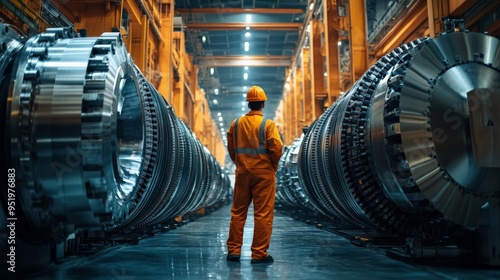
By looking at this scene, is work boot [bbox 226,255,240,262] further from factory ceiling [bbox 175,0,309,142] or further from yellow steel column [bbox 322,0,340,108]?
factory ceiling [bbox 175,0,309,142]

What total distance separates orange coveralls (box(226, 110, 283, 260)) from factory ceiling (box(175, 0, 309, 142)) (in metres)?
11.0

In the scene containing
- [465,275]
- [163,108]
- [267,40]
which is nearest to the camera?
[465,275]

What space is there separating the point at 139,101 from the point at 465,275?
2447 mm

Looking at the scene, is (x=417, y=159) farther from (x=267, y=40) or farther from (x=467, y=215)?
(x=267, y=40)

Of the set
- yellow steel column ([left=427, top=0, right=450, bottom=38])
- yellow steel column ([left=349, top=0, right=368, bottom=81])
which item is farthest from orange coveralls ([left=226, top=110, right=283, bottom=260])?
yellow steel column ([left=349, top=0, right=368, bottom=81])

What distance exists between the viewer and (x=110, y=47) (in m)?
2.60

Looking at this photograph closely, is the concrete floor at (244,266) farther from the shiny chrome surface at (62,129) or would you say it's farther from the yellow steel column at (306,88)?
the yellow steel column at (306,88)

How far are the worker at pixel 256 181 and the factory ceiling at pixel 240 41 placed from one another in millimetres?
11032

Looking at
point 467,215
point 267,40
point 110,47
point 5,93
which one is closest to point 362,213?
point 467,215

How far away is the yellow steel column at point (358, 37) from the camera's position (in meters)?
8.80

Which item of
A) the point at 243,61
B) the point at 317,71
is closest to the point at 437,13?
the point at 317,71

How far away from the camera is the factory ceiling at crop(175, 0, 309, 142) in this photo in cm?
1557

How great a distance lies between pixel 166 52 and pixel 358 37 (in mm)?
4448

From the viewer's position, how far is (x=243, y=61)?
62.7 ft
